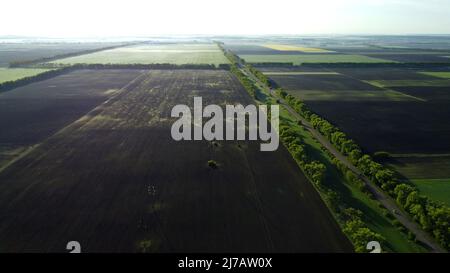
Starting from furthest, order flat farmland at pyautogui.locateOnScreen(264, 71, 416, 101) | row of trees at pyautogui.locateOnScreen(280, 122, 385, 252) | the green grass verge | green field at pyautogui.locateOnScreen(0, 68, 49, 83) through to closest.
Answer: green field at pyautogui.locateOnScreen(0, 68, 49, 83), flat farmland at pyautogui.locateOnScreen(264, 71, 416, 101), the green grass verge, row of trees at pyautogui.locateOnScreen(280, 122, 385, 252)

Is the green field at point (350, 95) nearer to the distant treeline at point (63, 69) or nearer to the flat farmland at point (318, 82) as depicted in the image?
the flat farmland at point (318, 82)

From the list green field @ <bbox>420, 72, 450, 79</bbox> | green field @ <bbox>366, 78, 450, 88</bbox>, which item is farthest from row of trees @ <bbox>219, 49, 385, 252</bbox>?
green field @ <bbox>420, 72, 450, 79</bbox>

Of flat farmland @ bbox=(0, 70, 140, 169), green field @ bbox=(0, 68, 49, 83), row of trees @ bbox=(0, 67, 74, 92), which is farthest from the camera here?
green field @ bbox=(0, 68, 49, 83)

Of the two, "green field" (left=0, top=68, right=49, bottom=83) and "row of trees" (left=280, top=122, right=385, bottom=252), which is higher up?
"green field" (left=0, top=68, right=49, bottom=83)

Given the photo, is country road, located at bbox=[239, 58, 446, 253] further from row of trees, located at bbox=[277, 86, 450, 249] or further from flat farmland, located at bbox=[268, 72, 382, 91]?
flat farmland, located at bbox=[268, 72, 382, 91]

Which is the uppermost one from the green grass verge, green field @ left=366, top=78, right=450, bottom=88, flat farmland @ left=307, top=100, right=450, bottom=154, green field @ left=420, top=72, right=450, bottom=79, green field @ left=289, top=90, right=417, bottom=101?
green field @ left=420, top=72, right=450, bottom=79

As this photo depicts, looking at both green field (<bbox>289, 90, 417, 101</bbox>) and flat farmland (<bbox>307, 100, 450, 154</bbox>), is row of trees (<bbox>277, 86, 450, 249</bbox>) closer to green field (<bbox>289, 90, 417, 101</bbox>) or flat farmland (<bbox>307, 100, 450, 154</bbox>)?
flat farmland (<bbox>307, 100, 450, 154</bbox>)

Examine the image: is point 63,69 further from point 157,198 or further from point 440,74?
point 440,74

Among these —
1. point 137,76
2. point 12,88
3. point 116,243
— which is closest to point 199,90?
point 137,76

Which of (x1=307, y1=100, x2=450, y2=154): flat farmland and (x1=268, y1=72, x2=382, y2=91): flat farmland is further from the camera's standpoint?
(x1=268, y1=72, x2=382, y2=91): flat farmland
